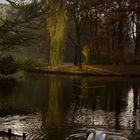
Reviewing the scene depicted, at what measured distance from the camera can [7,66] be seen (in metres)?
38.9

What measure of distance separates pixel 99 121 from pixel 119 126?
4.36 ft

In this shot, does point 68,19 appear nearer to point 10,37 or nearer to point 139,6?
point 139,6

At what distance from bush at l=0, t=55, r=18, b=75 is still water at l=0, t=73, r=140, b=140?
874cm

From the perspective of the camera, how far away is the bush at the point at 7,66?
127 ft

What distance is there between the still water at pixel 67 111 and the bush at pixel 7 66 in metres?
8.74

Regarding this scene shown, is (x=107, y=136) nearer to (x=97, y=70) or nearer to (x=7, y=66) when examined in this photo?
Answer: (x=7, y=66)

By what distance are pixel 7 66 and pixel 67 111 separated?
19.6 metres

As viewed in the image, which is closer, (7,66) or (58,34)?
(7,66)

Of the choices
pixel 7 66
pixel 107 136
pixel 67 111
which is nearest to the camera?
pixel 107 136

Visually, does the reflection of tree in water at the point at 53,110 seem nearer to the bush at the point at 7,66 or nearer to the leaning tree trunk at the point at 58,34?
the bush at the point at 7,66


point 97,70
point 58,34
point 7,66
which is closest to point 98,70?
point 97,70

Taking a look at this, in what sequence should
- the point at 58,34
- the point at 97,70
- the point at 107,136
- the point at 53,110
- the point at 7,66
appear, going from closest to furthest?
1. the point at 107,136
2. the point at 53,110
3. the point at 7,66
4. the point at 97,70
5. the point at 58,34

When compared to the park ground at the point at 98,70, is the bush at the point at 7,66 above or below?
above

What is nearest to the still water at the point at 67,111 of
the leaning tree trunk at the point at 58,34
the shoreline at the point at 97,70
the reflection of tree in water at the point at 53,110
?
the reflection of tree in water at the point at 53,110
